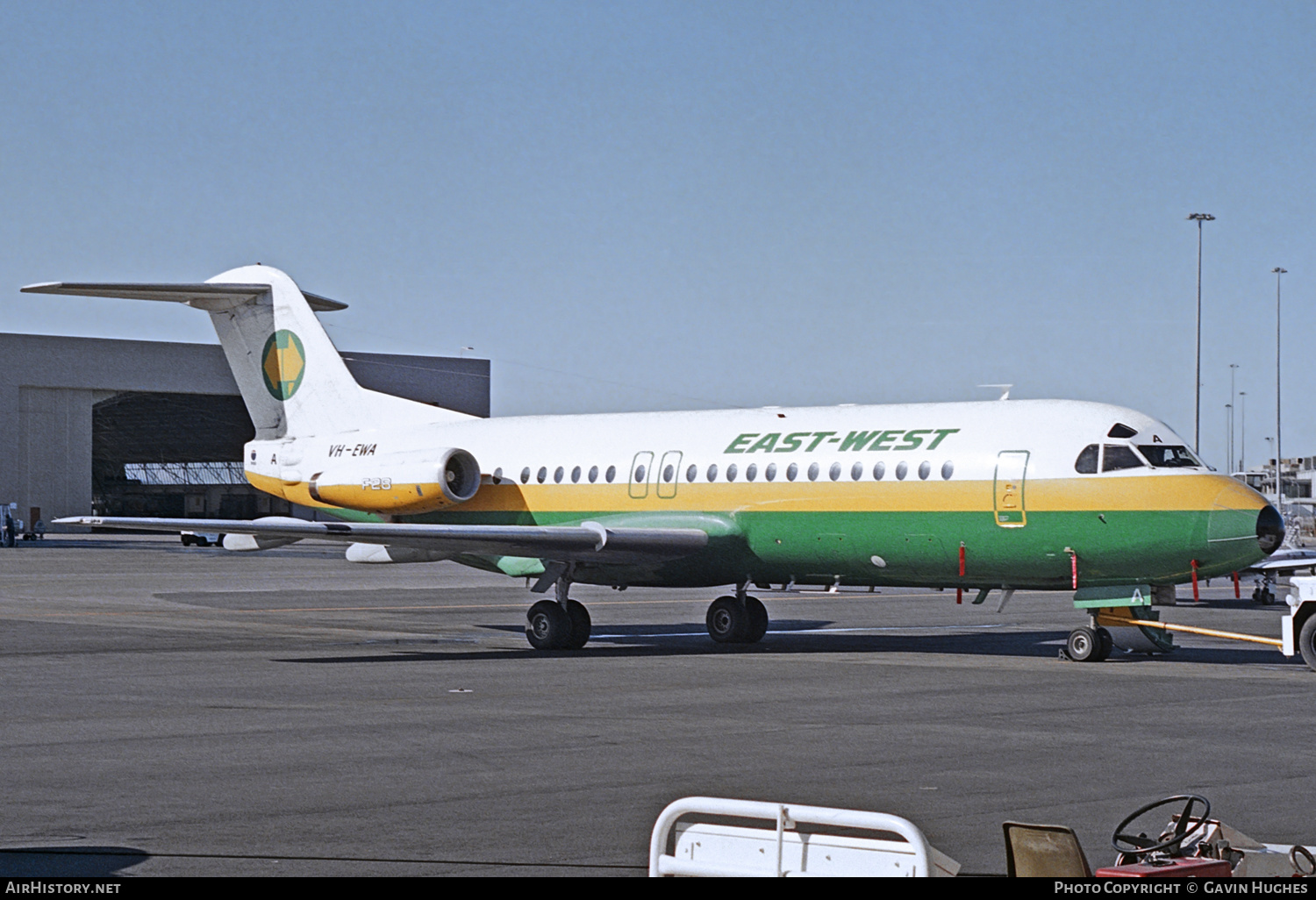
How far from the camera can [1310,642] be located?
1920 cm

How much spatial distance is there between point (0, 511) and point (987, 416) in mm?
63765

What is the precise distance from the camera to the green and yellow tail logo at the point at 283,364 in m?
28.9

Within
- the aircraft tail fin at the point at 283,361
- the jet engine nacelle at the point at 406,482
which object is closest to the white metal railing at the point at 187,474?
the aircraft tail fin at the point at 283,361

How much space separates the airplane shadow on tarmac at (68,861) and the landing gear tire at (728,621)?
16.7 meters

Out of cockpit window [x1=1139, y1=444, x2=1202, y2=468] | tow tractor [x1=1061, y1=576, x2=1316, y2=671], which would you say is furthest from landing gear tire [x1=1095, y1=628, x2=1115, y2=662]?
cockpit window [x1=1139, y1=444, x2=1202, y2=468]

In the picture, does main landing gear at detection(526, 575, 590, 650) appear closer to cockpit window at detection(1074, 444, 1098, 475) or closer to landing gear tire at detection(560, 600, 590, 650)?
landing gear tire at detection(560, 600, 590, 650)

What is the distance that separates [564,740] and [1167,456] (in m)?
10.4

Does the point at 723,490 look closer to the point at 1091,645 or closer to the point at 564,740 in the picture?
the point at 1091,645

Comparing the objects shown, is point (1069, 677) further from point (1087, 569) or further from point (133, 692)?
point (133, 692)

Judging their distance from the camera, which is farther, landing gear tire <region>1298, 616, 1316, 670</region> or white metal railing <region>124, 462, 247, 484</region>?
white metal railing <region>124, 462, 247, 484</region>

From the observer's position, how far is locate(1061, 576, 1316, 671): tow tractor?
62.1 ft

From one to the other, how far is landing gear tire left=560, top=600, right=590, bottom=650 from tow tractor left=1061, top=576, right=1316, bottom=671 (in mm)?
7014

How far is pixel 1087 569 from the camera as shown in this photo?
20.0 m

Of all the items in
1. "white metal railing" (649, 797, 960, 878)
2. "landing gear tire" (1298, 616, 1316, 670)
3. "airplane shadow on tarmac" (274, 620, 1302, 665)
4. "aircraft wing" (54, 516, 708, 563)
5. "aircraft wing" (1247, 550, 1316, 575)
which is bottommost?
"airplane shadow on tarmac" (274, 620, 1302, 665)
